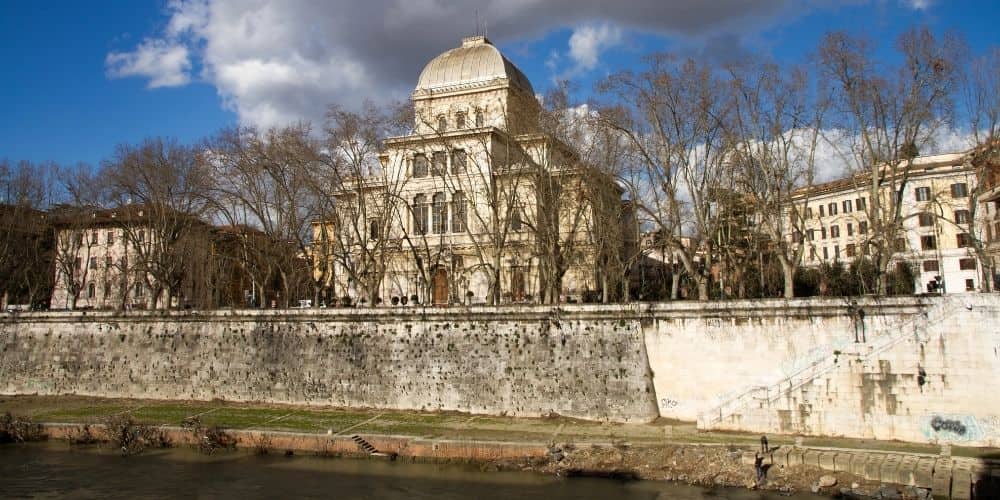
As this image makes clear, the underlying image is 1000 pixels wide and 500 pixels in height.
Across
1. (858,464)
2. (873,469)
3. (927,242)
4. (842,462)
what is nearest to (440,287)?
(842,462)

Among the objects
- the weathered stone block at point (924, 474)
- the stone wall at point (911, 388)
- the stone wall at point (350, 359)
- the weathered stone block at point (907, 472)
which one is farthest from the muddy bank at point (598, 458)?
the stone wall at point (350, 359)

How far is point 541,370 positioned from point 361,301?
15.2 metres

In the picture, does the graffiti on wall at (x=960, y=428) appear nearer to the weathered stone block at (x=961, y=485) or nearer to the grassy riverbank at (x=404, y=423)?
the grassy riverbank at (x=404, y=423)

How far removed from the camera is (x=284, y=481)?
22219 millimetres

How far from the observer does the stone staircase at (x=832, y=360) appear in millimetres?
22016

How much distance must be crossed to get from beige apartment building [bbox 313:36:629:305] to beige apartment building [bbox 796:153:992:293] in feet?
55.3

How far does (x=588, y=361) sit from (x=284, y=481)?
11.4 m

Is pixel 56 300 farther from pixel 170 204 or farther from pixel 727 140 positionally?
pixel 727 140

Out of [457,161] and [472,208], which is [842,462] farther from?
[472,208]

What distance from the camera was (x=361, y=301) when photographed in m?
39.1

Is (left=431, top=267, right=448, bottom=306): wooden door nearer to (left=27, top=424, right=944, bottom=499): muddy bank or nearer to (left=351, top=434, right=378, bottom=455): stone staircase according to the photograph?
(left=27, top=424, right=944, bottom=499): muddy bank

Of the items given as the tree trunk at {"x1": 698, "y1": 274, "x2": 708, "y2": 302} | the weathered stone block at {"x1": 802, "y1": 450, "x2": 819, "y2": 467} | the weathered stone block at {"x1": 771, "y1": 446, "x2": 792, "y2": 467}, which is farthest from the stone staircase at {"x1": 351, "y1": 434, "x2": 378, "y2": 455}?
the weathered stone block at {"x1": 802, "y1": 450, "x2": 819, "y2": 467}

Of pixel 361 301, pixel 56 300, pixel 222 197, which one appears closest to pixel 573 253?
pixel 361 301

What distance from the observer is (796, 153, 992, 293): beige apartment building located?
44.5 metres
